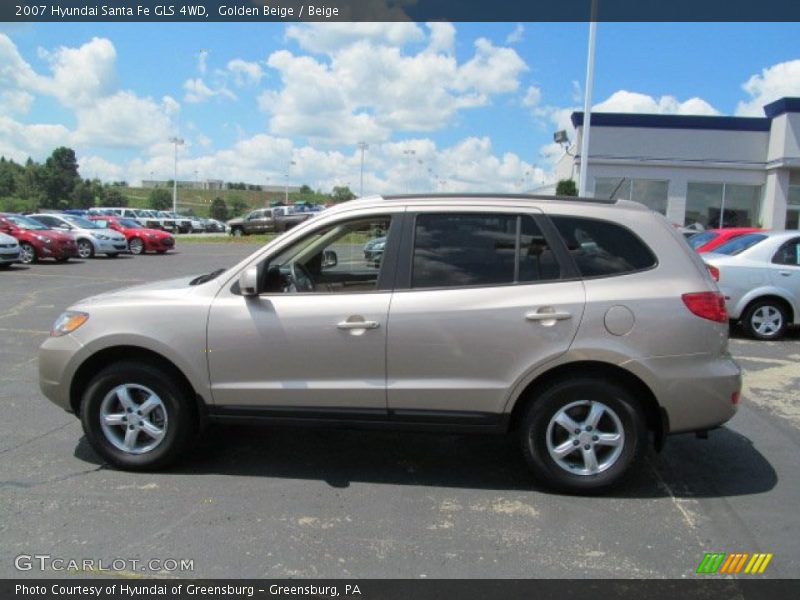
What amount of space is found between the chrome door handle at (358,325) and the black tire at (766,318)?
292 inches

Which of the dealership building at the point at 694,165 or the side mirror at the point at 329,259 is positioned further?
the dealership building at the point at 694,165

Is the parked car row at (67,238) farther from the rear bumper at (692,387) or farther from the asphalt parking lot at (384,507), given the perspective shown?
the rear bumper at (692,387)

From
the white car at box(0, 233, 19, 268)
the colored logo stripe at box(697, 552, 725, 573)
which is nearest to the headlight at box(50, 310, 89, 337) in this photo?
the colored logo stripe at box(697, 552, 725, 573)

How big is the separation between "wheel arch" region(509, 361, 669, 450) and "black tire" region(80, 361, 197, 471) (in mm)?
2160

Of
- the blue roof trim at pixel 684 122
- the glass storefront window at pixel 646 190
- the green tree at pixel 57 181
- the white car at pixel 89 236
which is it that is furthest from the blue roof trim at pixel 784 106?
the green tree at pixel 57 181

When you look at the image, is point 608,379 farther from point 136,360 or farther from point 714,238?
point 714,238

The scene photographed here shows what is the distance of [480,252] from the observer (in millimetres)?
4156

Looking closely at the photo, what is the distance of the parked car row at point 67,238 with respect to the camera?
2022cm

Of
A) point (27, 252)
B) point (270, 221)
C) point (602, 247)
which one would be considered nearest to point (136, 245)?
point (27, 252)

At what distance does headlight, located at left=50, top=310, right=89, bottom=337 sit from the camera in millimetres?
4410

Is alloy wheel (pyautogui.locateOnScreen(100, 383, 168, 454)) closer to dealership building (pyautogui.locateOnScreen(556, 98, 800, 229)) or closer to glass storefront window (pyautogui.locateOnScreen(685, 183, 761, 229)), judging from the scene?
dealership building (pyautogui.locateOnScreen(556, 98, 800, 229))

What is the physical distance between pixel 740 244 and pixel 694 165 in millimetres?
18570
